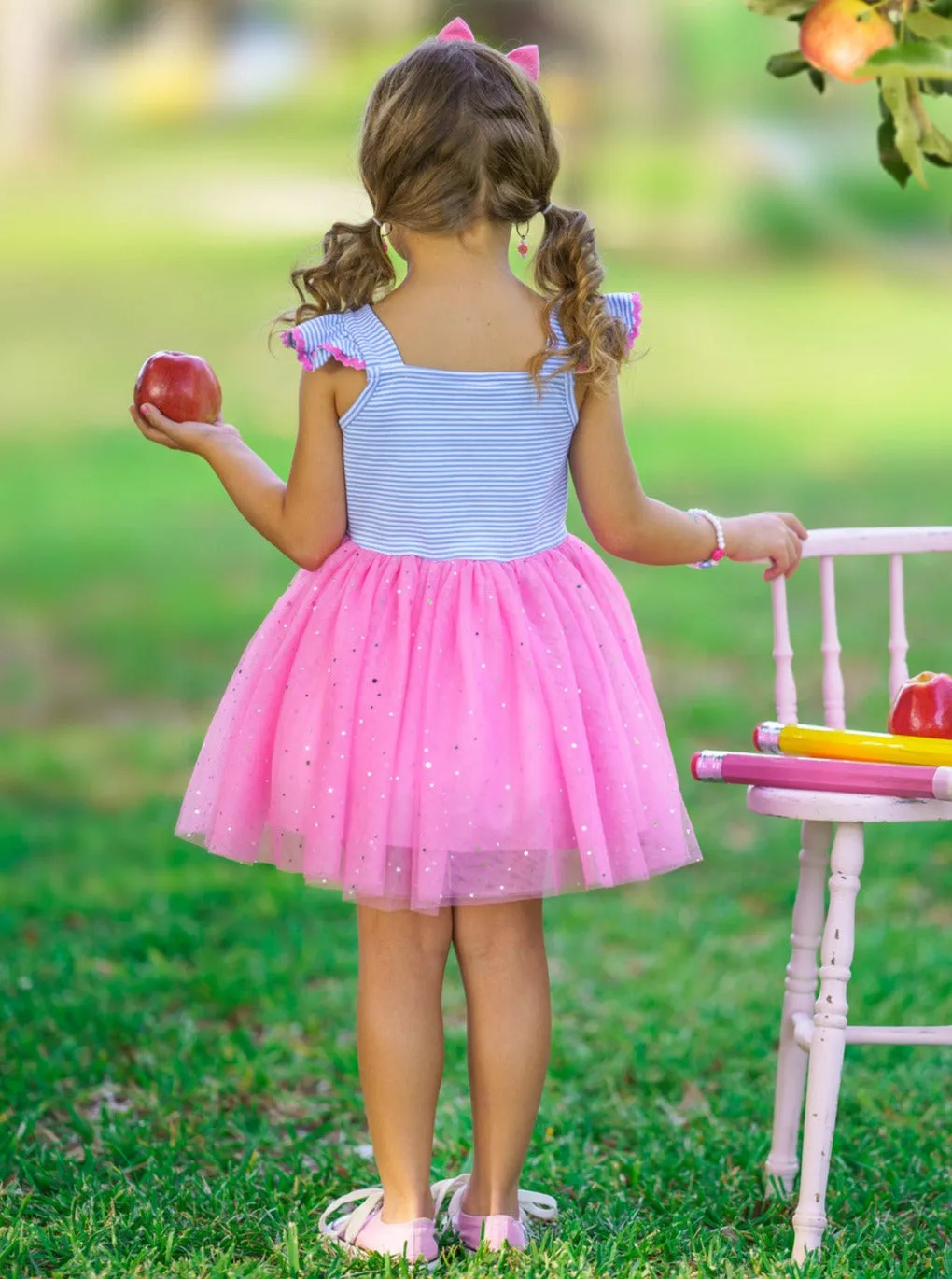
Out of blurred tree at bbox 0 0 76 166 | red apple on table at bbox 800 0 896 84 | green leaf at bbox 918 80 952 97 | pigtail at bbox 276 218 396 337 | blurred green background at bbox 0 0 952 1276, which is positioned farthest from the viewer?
blurred tree at bbox 0 0 76 166

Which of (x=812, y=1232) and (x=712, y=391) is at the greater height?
(x=712, y=391)

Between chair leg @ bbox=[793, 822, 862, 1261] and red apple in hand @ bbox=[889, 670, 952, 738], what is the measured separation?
16 centimetres

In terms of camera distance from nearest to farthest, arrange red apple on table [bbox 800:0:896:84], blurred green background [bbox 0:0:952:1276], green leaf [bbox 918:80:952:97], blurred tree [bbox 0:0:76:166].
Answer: red apple on table [bbox 800:0:896:84] < green leaf [bbox 918:80:952:97] < blurred green background [bbox 0:0:952:1276] < blurred tree [bbox 0:0:76:166]

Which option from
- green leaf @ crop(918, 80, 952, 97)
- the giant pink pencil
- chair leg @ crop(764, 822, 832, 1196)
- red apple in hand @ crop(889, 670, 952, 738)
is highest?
green leaf @ crop(918, 80, 952, 97)

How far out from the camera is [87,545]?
9578 mm

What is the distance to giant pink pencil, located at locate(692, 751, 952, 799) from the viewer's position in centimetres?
220

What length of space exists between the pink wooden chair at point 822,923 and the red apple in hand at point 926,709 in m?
0.13

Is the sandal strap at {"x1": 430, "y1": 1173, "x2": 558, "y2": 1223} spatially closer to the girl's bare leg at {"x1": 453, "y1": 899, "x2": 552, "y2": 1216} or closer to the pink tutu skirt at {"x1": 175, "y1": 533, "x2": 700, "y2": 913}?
the girl's bare leg at {"x1": 453, "y1": 899, "x2": 552, "y2": 1216}

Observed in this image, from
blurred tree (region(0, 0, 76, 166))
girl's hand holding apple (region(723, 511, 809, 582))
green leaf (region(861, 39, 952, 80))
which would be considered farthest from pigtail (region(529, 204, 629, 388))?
blurred tree (region(0, 0, 76, 166))

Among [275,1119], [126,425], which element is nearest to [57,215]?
[126,425]

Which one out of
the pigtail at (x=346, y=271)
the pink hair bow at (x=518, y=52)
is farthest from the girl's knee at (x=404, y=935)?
the pink hair bow at (x=518, y=52)

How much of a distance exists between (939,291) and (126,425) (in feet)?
26.5

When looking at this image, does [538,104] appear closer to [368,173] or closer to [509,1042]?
[368,173]

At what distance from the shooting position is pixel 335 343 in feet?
7.22
